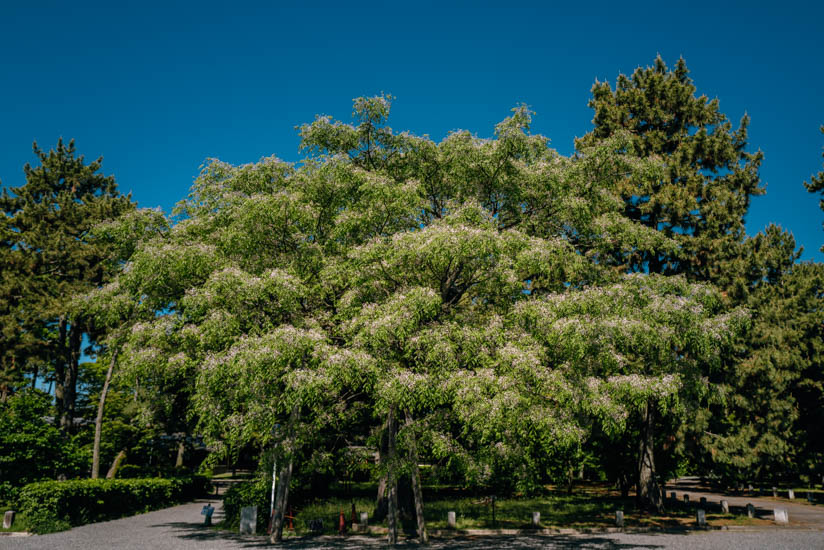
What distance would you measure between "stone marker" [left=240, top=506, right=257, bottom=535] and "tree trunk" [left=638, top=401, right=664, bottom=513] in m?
17.7

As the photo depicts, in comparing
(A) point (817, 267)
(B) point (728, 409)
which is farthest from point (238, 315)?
(A) point (817, 267)

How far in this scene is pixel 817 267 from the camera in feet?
120

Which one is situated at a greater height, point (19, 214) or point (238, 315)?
point (19, 214)

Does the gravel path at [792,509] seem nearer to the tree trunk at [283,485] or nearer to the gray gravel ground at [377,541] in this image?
the gray gravel ground at [377,541]

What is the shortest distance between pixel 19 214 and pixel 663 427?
143 ft

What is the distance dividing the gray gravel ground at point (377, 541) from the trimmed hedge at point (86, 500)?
2.69 feet

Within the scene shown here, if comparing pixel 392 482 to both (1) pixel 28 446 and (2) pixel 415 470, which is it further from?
(1) pixel 28 446

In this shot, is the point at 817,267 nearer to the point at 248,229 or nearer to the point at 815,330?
the point at 815,330

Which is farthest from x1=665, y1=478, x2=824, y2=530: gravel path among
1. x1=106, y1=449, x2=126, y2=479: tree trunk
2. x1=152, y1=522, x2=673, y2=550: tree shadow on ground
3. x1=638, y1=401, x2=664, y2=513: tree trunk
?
x1=106, y1=449, x2=126, y2=479: tree trunk

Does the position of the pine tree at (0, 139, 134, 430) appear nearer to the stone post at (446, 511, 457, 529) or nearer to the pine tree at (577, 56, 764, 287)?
the stone post at (446, 511, 457, 529)

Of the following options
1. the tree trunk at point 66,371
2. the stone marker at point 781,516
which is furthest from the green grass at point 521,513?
the tree trunk at point 66,371

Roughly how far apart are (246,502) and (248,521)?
1.56 m

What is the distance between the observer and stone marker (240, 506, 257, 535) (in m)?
17.4

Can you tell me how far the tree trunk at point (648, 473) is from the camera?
23500 mm
